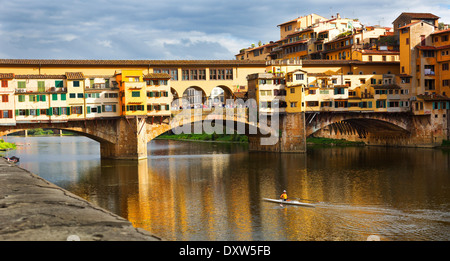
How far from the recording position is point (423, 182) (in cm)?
3669

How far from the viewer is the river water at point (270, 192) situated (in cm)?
2355

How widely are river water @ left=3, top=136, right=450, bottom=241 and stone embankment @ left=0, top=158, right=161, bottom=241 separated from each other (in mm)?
4461

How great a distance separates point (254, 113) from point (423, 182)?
84.0 ft

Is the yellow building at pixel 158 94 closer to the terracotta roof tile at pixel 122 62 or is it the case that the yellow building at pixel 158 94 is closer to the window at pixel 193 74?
the terracotta roof tile at pixel 122 62

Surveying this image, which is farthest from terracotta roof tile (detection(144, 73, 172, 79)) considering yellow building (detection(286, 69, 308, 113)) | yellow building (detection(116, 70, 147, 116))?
yellow building (detection(286, 69, 308, 113))

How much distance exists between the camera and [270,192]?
33844mm

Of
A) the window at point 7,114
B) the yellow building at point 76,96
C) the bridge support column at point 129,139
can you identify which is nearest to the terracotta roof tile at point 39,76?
the yellow building at point 76,96

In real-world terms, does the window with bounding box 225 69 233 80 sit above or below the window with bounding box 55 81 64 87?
above

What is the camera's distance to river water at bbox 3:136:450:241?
23.5 meters

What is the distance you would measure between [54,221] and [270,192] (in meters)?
19.1

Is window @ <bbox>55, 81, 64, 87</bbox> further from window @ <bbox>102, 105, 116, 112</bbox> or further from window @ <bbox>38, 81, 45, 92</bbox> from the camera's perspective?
window @ <bbox>102, 105, 116, 112</bbox>

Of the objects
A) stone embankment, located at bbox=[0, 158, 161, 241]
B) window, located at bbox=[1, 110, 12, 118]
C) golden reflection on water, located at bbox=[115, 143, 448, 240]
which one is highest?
A: window, located at bbox=[1, 110, 12, 118]
